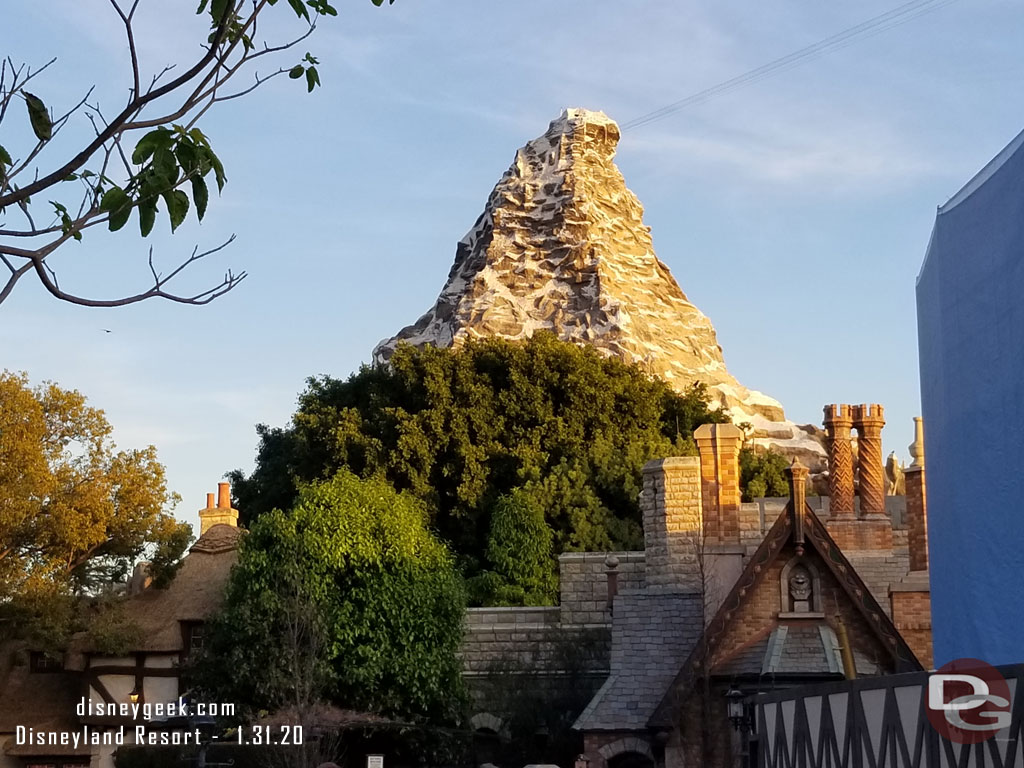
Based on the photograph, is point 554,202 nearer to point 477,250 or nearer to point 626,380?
point 477,250

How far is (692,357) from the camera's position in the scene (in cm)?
6550

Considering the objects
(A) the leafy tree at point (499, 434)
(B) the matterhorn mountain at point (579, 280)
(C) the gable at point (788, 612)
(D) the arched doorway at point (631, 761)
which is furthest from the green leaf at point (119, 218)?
(B) the matterhorn mountain at point (579, 280)

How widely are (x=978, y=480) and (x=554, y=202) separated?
5443 cm

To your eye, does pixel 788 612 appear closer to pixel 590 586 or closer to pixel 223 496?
pixel 590 586

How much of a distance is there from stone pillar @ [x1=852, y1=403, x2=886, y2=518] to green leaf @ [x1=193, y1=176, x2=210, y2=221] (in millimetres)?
26115

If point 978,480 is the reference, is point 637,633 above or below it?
below

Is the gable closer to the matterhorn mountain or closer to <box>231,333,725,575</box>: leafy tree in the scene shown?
<box>231,333,725,575</box>: leafy tree

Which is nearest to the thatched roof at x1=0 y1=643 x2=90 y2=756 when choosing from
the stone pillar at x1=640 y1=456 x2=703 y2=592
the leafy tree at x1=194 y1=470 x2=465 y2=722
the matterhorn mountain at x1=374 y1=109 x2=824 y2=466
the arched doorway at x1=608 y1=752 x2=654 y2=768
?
the leafy tree at x1=194 y1=470 x2=465 y2=722

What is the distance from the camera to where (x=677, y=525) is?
89.9 feet

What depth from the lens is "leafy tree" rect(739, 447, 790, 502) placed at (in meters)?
44.8

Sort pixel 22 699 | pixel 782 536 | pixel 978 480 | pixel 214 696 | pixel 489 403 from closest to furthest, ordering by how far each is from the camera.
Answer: pixel 978 480
pixel 782 536
pixel 214 696
pixel 22 699
pixel 489 403

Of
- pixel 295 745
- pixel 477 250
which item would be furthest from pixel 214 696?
pixel 477 250

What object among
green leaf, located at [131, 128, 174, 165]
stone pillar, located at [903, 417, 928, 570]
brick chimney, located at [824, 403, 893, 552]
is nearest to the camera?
green leaf, located at [131, 128, 174, 165]

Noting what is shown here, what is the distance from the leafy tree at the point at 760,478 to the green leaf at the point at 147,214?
4068 centimetres
